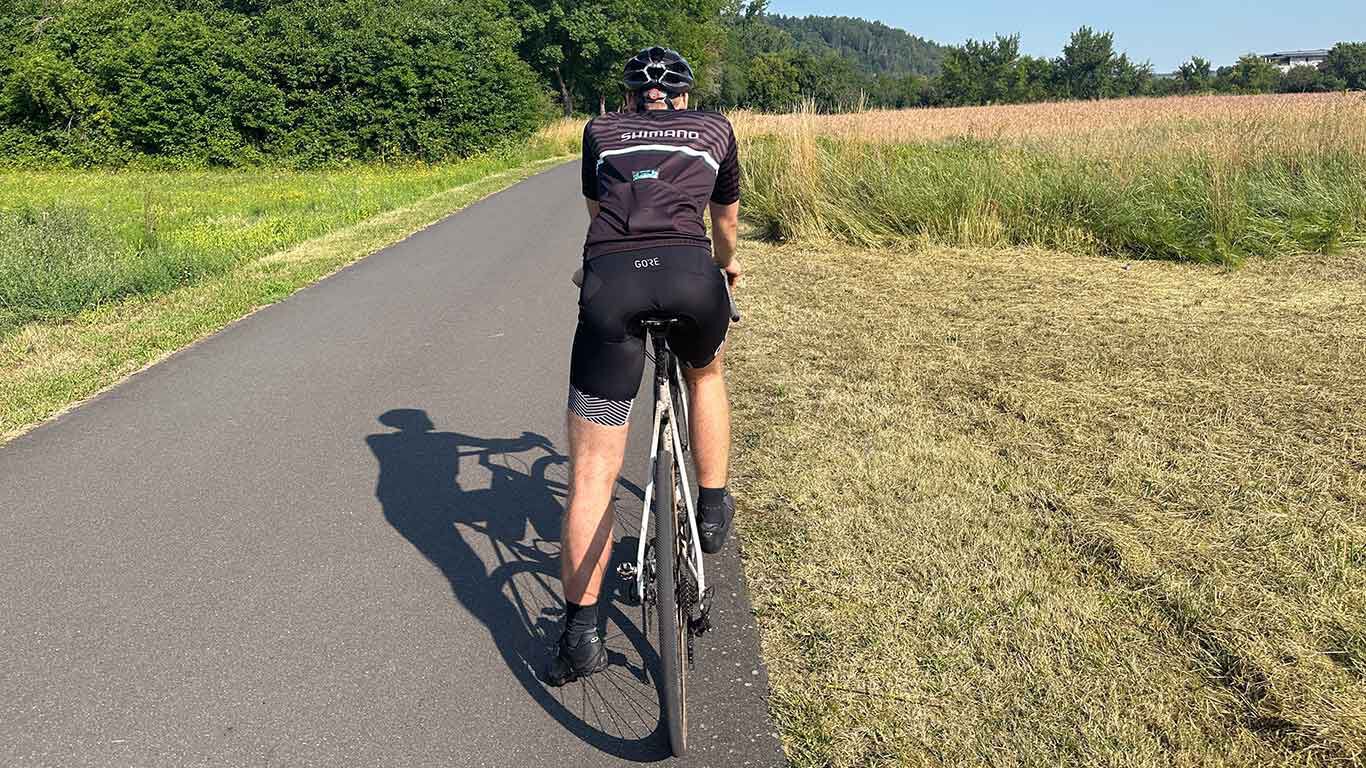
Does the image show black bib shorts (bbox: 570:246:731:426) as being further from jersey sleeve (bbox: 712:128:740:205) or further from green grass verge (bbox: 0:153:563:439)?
green grass verge (bbox: 0:153:563:439)

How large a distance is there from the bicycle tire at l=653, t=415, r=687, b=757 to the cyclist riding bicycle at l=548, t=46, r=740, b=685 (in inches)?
8.4

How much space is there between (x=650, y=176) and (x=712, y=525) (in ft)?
4.15

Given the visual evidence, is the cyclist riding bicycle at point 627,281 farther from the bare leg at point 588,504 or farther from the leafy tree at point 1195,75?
the leafy tree at point 1195,75

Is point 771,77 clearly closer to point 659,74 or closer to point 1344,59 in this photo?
point 1344,59

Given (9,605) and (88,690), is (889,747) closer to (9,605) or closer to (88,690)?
(88,690)

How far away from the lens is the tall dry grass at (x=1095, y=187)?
11195mm

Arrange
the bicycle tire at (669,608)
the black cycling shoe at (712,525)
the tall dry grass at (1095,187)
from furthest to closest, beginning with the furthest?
the tall dry grass at (1095,187)
the black cycling shoe at (712,525)
the bicycle tire at (669,608)

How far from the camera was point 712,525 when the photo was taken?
362 cm

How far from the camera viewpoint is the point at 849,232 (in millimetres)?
13203

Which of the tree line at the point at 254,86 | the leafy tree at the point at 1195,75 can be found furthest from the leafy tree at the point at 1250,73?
the tree line at the point at 254,86

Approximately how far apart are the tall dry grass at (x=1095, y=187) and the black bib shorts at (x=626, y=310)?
9499 millimetres

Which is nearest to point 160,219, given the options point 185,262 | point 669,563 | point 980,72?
point 185,262

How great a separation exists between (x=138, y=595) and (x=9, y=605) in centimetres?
46

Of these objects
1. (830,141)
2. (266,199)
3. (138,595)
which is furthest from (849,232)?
(266,199)
